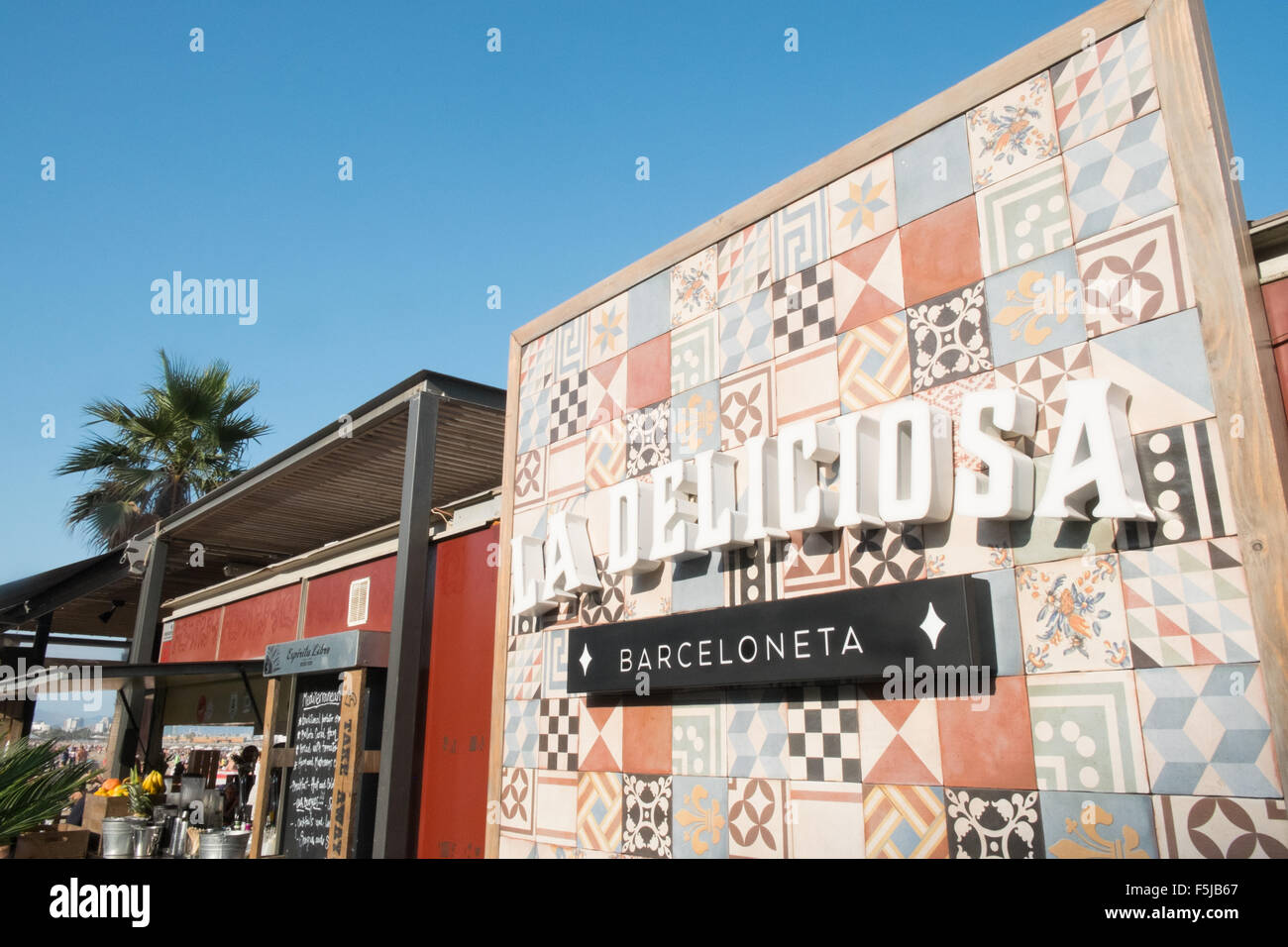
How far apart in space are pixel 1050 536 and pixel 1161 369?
686 mm

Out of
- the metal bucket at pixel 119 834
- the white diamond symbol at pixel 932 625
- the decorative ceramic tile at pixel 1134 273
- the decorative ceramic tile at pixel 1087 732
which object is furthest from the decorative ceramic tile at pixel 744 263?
the metal bucket at pixel 119 834

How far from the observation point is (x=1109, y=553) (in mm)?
3064

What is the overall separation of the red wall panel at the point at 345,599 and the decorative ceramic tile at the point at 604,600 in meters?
3.32

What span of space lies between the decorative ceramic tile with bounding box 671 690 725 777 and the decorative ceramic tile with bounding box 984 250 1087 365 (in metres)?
2.05

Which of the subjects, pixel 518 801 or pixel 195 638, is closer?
pixel 518 801

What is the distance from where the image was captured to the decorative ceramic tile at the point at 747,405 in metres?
4.38

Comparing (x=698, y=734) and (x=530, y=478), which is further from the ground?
(x=530, y=478)

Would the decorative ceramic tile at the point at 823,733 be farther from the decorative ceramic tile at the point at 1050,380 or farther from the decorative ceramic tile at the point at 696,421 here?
the decorative ceramic tile at the point at 696,421

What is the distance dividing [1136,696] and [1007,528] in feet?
2.36

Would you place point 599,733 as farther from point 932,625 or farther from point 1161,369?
point 1161,369

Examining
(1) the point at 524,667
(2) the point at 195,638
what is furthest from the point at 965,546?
(2) the point at 195,638

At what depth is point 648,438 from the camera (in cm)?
502
